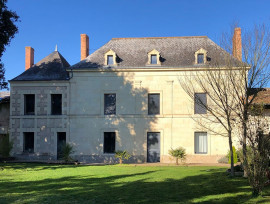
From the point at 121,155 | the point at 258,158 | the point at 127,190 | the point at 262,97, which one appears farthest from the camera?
the point at 121,155

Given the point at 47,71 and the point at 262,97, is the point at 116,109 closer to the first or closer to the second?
the point at 47,71

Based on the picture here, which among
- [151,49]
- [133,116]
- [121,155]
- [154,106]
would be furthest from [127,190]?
[151,49]

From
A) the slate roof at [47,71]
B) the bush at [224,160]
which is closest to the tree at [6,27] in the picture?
the slate roof at [47,71]

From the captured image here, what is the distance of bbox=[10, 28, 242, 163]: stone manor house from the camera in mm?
21734

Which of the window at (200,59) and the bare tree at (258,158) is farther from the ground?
the window at (200,59)

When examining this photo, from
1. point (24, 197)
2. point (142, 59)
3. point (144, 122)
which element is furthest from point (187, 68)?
point (24, 197)

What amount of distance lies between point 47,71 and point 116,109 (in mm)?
6746

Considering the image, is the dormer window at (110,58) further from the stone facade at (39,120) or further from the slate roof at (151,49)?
the stone facade at (39,120)

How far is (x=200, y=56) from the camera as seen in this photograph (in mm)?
21891

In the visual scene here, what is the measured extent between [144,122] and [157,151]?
8.05 ft

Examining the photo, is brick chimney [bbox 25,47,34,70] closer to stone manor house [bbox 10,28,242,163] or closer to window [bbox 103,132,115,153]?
stone manor house [bbox 10,28,242,163]

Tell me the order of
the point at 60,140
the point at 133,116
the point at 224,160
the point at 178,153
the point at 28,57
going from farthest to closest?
1. the point at 28,57
2. the point at 60,140
3. the point at 133,116
4. the point at 224,160
5. the point at 178,153

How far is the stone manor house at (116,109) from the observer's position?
2173cm

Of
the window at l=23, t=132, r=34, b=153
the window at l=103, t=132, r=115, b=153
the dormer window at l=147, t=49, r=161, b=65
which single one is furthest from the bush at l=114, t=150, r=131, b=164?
the window at l=23, t=132, r=34, b=153
